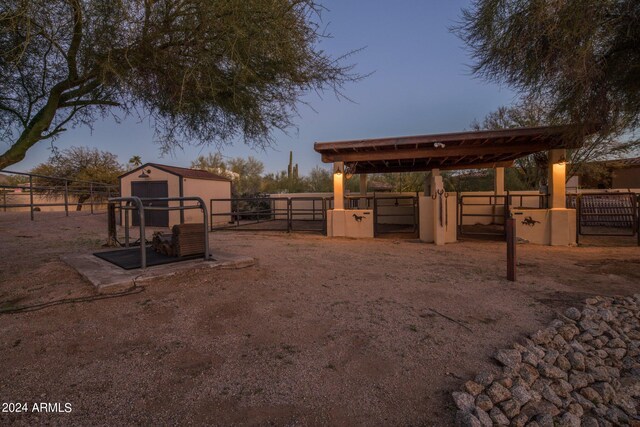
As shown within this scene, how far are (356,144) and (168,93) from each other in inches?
269

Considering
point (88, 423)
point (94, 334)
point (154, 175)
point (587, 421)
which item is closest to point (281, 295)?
point (94, 334)

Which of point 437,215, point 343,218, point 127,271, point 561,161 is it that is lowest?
point 127,271

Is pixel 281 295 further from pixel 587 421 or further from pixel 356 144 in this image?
pixel 356 144

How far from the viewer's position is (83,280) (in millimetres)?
4676

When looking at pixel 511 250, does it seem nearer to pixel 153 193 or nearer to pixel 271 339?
pixel 271 339

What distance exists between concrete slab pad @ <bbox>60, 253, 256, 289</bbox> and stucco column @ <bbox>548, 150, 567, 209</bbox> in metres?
8.79

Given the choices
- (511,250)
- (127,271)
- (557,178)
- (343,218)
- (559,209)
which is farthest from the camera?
(343,218)

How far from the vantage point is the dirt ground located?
88.0 inches

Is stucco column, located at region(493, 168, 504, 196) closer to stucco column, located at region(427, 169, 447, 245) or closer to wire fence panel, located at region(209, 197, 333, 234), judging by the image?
stucco column, located at region(427, 169, 447, 245)

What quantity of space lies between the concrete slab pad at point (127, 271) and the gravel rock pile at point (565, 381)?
402 cm

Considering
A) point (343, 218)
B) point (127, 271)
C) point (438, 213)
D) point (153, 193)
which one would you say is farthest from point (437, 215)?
point (153, 193)

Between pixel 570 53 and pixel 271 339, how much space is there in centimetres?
617

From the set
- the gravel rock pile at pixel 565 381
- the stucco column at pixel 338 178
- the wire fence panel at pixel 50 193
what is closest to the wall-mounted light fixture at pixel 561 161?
the stucco column at pixel 338 178

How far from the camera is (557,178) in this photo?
948 centimetres
